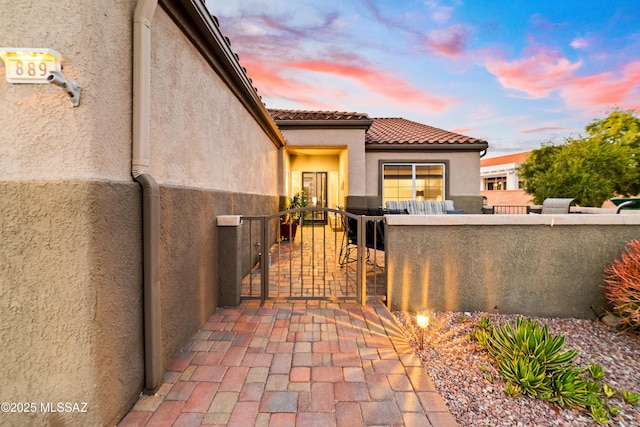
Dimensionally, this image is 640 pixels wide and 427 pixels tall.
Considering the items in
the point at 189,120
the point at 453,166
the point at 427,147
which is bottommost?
the point at 189,120

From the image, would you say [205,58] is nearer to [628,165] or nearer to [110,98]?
Answer: [110,98]

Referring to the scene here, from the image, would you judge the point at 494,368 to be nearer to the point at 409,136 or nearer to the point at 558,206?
the point at 558,206

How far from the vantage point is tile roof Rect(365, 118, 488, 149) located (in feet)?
32.3

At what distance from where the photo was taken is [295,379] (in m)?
2.22

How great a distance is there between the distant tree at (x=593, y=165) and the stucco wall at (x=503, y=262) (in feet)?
30.2

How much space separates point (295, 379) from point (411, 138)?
10.0m

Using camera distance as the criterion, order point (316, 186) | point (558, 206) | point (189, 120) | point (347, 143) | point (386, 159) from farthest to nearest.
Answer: point (316, 186) → point (386, 159) → point (347, 143) → point (558, 206) → point (189, 120)

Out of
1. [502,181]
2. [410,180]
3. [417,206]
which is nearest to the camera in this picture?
[417,206]

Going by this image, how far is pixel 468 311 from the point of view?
3590mm

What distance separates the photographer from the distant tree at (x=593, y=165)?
34.3ft

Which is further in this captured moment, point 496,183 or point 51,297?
point 496,183

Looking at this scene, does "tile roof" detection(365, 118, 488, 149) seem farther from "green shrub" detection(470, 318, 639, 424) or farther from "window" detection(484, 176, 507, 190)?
"window" detection(484, 176, 507, 190)

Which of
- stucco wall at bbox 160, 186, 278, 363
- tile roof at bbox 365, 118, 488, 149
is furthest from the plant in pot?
stucco wall at bbox 160, 186, 278, 363

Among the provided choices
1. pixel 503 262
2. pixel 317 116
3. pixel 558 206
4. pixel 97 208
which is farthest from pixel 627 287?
pixel 317 116
